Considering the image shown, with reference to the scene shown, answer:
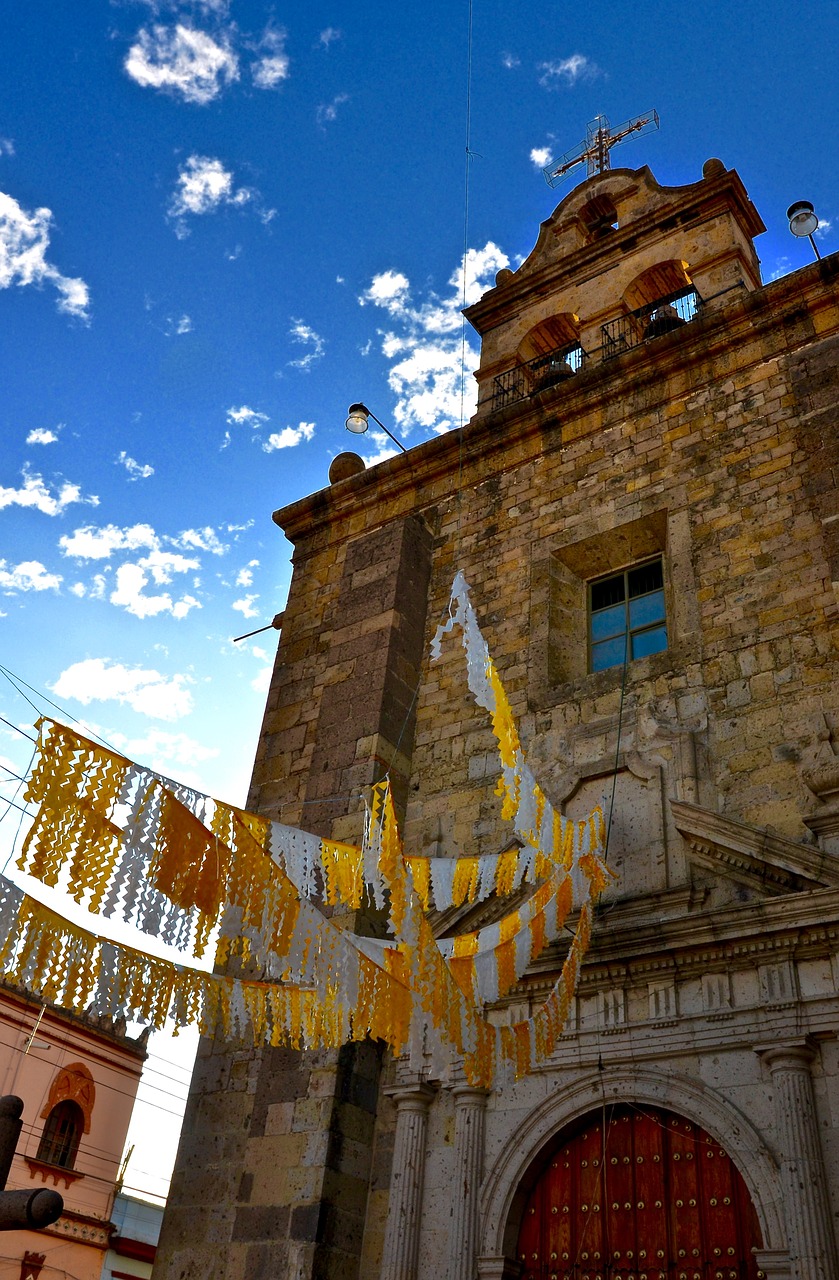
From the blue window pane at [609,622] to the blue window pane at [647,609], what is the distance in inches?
3.8

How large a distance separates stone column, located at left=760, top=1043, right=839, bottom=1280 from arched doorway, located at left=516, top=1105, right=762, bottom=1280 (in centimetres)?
43

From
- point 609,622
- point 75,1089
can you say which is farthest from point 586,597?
point 75,1089

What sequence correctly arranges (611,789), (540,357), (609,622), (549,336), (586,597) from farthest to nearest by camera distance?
(549,336), (540,357), (586,597), (609,622), (611,789)

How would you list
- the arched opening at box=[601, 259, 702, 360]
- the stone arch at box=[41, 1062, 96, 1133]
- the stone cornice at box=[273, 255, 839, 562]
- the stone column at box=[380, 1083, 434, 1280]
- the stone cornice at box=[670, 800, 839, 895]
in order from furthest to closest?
the stone arch at box=[41, 1062, 96, 1133]
the arched opening at box=[601, 259, 702, 360]
the stone cornice at box=[273, 255, 839, 562]
the stone column at box=[380, 1083, 434, 1280]
the stone cornice at box=[670, 800, 839, 895]

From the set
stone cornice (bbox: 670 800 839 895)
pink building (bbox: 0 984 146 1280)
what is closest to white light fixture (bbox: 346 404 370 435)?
stone cornice (bbox: 670 800 839 895)

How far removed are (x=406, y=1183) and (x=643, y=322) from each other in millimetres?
8750

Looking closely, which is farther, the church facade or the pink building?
the pink building

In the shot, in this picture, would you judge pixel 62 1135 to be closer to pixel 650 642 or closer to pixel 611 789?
pixel 611 789

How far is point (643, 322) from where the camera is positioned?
11664 mm

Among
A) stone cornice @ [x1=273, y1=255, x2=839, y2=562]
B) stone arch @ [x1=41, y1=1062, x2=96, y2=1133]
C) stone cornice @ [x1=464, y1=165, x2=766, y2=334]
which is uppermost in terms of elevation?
stone cornice @ [x1=464, y1=165, x2=766, y2=334]

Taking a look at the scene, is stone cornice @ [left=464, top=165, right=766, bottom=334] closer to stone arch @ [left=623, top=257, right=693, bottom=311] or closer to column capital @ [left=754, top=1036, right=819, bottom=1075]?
stone arch @ [left=623, top=257, right=693, bottom=311]

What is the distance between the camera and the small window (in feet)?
58.2

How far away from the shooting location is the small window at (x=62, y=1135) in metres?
17.8

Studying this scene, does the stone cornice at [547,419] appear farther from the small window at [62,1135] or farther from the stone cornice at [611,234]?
the small window at [62,1135]
